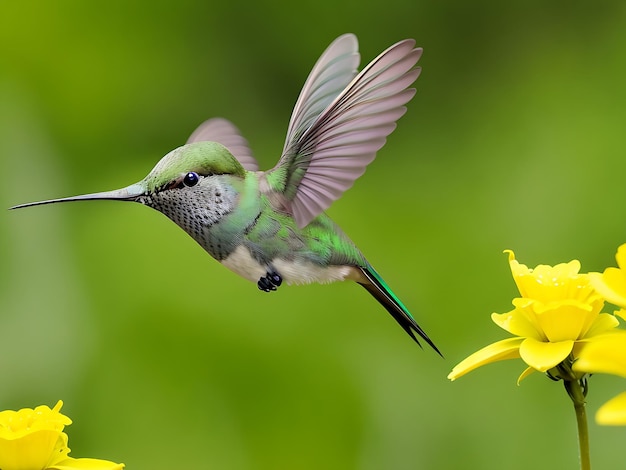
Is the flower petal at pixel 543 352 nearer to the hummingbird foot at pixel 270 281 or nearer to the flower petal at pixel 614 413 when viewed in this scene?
the flower petal at pixel 614 413

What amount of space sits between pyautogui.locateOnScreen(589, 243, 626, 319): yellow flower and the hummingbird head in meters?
0.31

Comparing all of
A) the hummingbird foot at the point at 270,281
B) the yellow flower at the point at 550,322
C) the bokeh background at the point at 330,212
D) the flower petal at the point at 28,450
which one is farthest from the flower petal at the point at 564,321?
the bokeh background at the point at 330,212

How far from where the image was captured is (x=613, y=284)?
51 centimetres

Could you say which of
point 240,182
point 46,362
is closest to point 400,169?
point 46,362

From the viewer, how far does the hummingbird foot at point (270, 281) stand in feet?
2.47

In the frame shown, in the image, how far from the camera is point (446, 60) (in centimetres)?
200

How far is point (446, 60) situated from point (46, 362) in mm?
1048

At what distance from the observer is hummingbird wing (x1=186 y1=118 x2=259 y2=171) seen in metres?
0.93

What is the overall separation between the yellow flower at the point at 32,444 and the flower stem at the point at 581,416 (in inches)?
11.8

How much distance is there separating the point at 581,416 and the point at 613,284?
84 mm

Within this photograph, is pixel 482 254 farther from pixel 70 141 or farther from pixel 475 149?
pixel 70 141

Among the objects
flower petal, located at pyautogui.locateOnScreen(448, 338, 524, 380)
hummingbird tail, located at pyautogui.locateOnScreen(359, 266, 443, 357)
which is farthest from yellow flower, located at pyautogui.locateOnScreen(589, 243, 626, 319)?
hummingbird tail, located at pyautogui.locateOnScreen(359, 266, 443, 357)

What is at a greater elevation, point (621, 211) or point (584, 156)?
point (584, 156)

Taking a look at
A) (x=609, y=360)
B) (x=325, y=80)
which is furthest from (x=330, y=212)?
(x=609, y=360)
